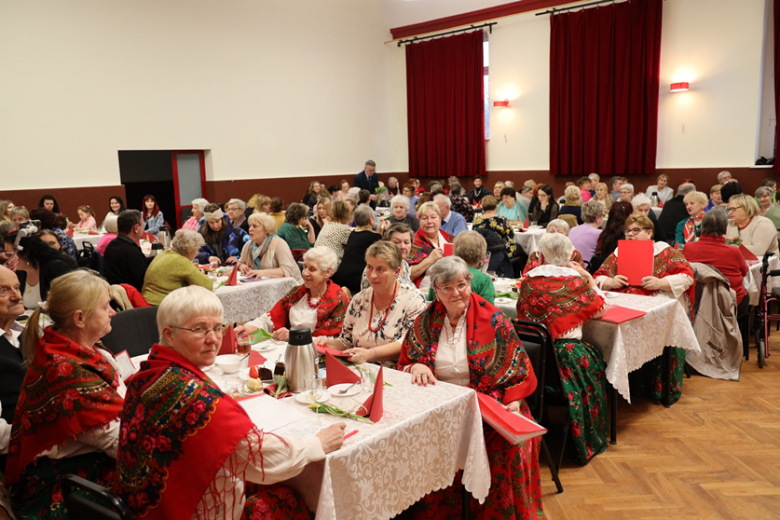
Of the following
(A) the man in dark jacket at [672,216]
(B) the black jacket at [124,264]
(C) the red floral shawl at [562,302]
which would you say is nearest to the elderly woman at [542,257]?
(C) the red floral shawl at [562,302]

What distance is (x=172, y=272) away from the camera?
4422mm

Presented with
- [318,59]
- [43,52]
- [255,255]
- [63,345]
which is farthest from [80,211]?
[63,345]

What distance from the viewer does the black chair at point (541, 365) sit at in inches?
123

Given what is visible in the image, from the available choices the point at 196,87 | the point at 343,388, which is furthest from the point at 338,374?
the point at 196,87

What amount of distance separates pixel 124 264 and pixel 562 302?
10.7 feet

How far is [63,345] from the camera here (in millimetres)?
2082

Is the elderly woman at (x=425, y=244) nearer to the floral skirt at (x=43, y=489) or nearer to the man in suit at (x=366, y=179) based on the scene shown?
the floral skirt at (x=43, y=489)

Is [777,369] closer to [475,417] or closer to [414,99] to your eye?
[475,417]

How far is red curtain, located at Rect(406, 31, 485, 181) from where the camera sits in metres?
14.1

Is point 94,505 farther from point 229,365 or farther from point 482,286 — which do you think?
point 482,286

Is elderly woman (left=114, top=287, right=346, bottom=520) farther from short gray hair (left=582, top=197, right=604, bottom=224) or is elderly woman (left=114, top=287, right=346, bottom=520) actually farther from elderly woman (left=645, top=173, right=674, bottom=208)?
elderly woman (left=645, top=173, right=674, bottom=208)

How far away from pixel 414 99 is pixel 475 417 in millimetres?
13586

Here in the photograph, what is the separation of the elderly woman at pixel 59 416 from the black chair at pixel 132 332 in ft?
3.66

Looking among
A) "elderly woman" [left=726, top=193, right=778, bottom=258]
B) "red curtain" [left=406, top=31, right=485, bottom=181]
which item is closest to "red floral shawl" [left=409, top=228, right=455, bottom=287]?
"elderly woman" [left=726, top=193, right=778, bottom=258]
